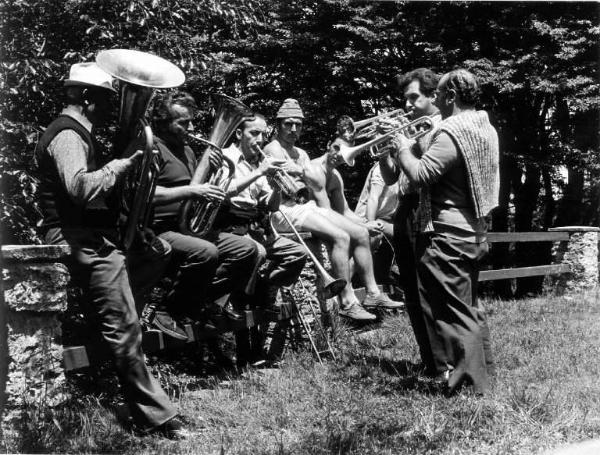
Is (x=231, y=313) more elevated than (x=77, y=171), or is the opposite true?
(x=77, y=171)

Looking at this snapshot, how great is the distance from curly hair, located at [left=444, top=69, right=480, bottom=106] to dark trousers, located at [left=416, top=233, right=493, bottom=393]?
84cm

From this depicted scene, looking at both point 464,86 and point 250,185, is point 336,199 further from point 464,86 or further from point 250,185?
point 464,86

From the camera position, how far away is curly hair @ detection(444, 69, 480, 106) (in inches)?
180

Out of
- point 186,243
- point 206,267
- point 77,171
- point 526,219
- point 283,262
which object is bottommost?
point 526,219

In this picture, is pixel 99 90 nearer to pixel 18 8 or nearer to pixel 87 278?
pixel 87 278

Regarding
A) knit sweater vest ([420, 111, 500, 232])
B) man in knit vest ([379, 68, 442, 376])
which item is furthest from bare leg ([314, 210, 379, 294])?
knit sweater vest ([420, 111, 500, 232])

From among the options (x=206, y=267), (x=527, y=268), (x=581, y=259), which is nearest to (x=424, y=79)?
(x=206, y=267)

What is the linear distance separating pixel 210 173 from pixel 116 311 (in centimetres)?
149

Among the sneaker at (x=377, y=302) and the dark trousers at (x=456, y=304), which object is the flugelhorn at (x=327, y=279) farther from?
the dark trousers at (x=456, y=304)

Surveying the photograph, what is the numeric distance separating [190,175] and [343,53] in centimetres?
931

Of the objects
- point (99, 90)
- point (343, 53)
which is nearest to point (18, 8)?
point (99, 90)

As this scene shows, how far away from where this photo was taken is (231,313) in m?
5.25

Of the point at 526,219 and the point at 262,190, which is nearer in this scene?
the point at 262,190

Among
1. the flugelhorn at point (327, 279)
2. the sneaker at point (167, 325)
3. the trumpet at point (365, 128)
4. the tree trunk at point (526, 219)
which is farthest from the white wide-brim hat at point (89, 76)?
the tree trunk at point (526, 219)
